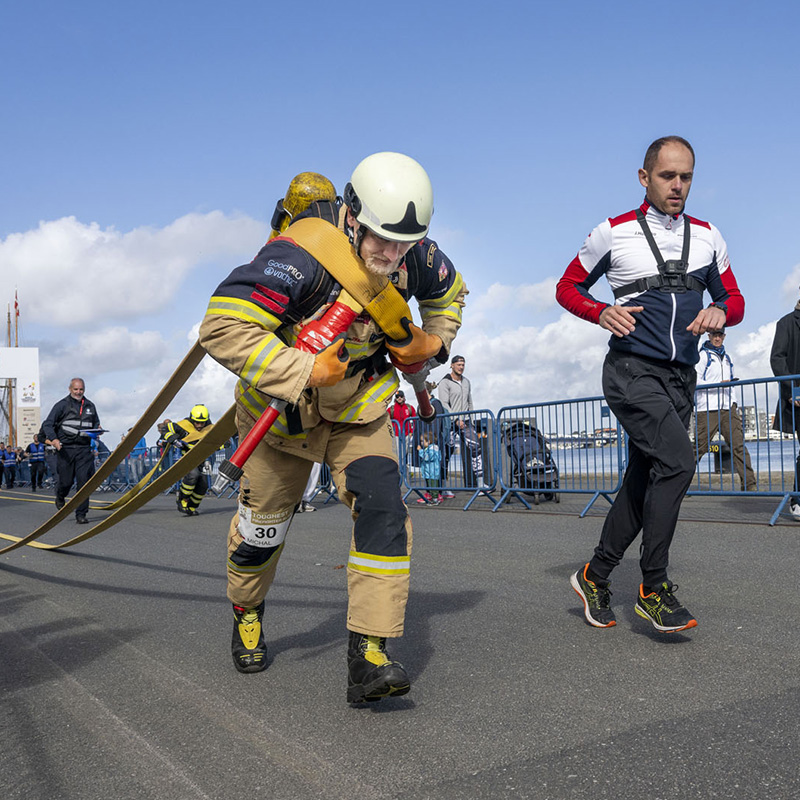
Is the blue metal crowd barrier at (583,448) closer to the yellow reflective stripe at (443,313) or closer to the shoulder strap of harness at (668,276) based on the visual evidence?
the shoulder strap of harness at (668,276)

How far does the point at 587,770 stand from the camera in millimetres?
2275

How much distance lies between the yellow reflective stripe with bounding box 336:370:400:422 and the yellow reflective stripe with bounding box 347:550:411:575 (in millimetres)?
486

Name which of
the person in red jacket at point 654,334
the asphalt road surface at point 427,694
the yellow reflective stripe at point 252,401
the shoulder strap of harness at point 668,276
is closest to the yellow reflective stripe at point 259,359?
the yellow reflective stripe at point 252,401

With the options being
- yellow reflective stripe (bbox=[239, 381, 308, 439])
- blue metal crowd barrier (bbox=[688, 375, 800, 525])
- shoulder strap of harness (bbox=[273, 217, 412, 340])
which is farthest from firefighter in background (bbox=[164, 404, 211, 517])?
shoulder strap of harness (bbox=[273, 217, 412, 340])

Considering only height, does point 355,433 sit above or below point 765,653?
above

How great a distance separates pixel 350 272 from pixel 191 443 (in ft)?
37.7

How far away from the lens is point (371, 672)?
2797 mm

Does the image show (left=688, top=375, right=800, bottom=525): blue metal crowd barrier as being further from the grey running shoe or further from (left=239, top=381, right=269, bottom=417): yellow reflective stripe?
(left=239, top=381, right=269, bottom=417): yellow reflective stripe

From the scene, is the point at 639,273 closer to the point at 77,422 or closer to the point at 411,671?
the point at 411,671

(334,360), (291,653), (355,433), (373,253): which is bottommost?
(291,653)

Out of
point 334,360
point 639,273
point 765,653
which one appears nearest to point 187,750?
point 334,360

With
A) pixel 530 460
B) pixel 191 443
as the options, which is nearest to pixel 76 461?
pixel 191 443

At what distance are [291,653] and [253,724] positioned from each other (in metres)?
0.93

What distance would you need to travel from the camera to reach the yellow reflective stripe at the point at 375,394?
314cm
